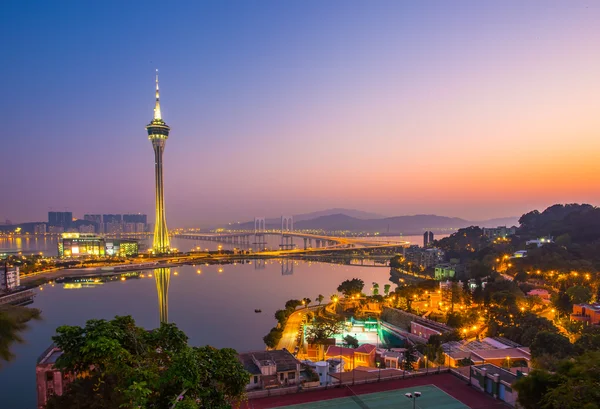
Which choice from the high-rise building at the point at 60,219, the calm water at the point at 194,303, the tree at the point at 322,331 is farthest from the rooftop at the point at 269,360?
the high-rise building at the point at 60,219

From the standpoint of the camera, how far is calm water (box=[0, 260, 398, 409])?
6013 mm

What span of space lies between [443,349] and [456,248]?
1281cm

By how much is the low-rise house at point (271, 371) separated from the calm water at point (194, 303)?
244 centimetres

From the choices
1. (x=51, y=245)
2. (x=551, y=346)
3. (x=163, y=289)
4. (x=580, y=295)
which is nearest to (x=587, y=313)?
(x=580, y=295)

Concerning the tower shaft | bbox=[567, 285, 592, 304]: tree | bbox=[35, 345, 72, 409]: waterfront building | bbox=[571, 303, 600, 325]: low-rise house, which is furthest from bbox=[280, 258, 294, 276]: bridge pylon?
bbox=[35, 345, 72, 409]: waterfront building

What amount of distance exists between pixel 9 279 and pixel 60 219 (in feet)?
146

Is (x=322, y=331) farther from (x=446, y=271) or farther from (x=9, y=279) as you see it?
(x=9, y=279)

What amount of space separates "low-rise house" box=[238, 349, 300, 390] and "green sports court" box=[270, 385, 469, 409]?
116cm

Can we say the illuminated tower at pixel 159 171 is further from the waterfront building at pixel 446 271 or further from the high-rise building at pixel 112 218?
the high-rise building at pixel 112 218

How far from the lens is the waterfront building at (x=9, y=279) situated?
10945 millimetres

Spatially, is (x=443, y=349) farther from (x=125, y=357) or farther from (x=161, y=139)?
(x=161, y=139)

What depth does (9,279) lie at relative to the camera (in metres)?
11.2

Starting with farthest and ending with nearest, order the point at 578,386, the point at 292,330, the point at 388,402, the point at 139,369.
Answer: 1. the point at 292,330
2. the point at 388,402
3. the point at 578,386
4. the point at 139,369

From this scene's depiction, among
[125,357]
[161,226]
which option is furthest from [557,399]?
[161,226]
